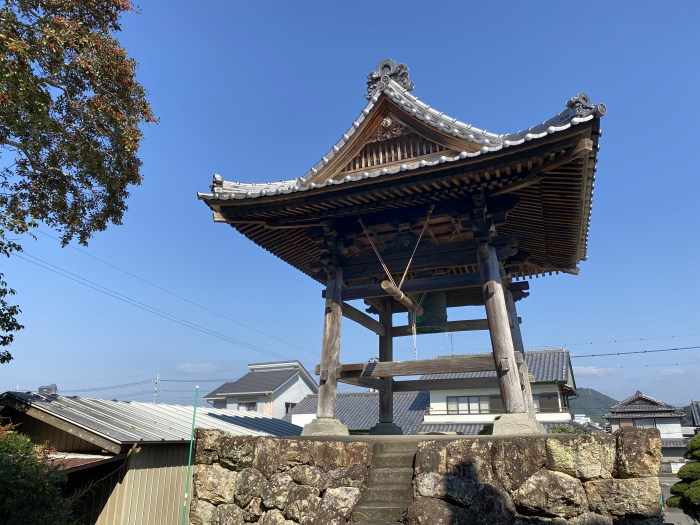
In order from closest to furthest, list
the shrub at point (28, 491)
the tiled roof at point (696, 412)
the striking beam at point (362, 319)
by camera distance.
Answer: the shrub at point (28, 491)
the striking beam at point (362, 319)
the tiled roof at point (696, 412)

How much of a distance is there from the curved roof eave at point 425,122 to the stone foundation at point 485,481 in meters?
3.80

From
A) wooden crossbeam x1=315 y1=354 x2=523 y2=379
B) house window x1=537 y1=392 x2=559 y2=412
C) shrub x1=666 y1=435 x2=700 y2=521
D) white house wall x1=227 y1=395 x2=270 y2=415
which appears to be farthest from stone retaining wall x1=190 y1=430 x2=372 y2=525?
white house wall x1=227 y1=395 x2=270 y2=415

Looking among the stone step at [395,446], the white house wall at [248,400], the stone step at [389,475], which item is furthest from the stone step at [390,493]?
Result: the white house wall at [248,400]

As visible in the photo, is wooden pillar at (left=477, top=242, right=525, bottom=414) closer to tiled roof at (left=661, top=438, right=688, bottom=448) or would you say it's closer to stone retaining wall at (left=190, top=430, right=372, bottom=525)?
stone retaining wall at (left=190, top=430, right=372, bottom=525)

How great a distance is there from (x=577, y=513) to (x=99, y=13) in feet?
34.2

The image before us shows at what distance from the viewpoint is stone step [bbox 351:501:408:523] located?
5.27m

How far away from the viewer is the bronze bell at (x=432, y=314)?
9.84 m

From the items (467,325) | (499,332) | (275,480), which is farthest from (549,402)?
(275,480)

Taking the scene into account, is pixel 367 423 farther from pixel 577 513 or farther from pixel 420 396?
pixel 577 513

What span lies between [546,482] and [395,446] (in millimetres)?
1881

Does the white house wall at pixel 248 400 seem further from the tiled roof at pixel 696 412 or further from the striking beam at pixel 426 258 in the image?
the tiled roof at pixel 696 412

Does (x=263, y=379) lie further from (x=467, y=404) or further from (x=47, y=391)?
(x=47, y=391)

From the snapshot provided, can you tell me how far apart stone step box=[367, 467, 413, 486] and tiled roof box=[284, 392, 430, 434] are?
2582 centimetres

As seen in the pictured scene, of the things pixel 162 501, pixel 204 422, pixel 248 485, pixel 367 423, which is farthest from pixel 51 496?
pixel 367 423
